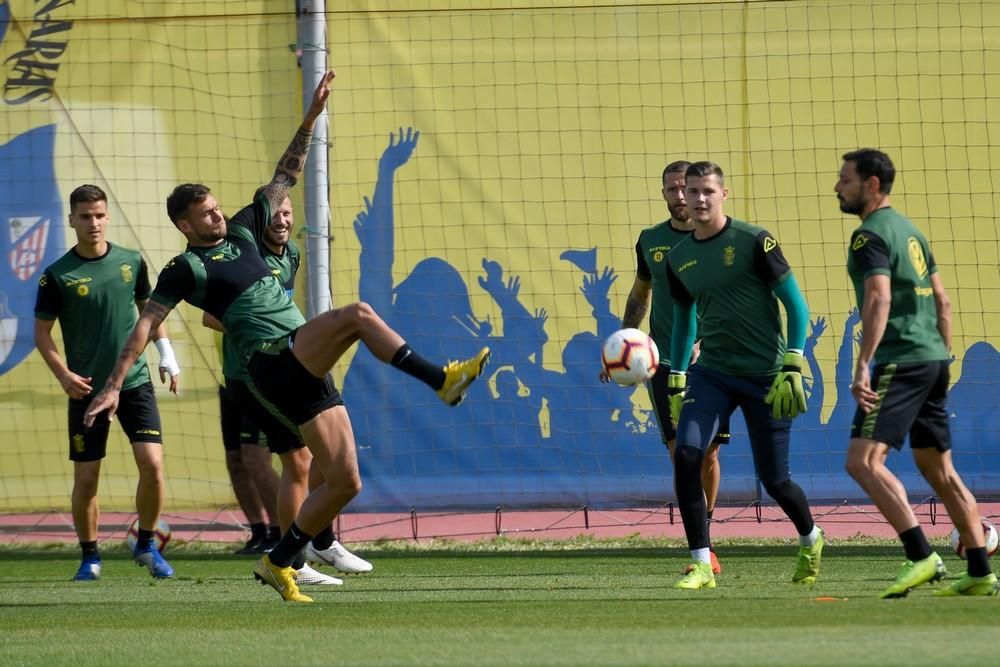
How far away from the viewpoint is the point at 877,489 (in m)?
7.21

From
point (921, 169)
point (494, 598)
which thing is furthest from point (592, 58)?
point (494, 598)

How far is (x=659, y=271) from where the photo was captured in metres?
9.61

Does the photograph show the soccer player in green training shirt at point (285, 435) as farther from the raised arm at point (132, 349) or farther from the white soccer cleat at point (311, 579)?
the raised arm at point (132, 349)

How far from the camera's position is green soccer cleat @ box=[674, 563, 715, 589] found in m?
7.96

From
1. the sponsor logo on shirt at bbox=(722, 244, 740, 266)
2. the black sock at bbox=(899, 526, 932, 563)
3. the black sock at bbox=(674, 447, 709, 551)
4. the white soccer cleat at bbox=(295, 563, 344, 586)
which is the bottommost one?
the white soccer cleat at bbox=(295, 563, 344, 586)

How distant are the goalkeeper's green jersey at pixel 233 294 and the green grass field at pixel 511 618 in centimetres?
141

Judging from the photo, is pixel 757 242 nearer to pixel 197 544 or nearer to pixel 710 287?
pixel 710 287

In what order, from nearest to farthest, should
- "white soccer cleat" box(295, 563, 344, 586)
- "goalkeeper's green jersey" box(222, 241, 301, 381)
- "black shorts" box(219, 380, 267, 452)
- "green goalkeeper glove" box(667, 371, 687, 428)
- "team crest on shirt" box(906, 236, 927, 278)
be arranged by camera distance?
"team crest on shirt" box(906, 236, 927, 278)
"green goalkeeper glove" box(667, 371, 687, 428)
"white soccer cleat" box(295, 563, 344, 586)
"goalkeeper's green jersey" box(222, 241, 301, 381)
"black shorts" box(219, 380, 267, 452)

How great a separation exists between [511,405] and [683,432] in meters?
4.48

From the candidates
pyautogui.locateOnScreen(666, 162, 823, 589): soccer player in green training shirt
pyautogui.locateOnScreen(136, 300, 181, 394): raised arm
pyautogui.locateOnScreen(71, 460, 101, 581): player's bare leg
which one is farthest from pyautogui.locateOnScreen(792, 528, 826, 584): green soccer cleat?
pyautogui.locateOnScreen(71, 460, 101, 581): player's bare leg

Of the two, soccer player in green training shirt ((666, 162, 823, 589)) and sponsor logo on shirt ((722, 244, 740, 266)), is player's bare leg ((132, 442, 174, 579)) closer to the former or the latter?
soccer player in green training shirt ((666, 162, 823, 589))

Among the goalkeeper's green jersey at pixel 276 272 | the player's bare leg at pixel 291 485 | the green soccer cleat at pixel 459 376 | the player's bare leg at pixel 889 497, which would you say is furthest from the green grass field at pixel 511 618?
the goalkeeper's green jersey at pixel 276 272

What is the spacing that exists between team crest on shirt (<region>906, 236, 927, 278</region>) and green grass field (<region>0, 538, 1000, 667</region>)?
156 centimetres

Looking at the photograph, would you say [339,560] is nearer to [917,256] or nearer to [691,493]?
[691,493]
